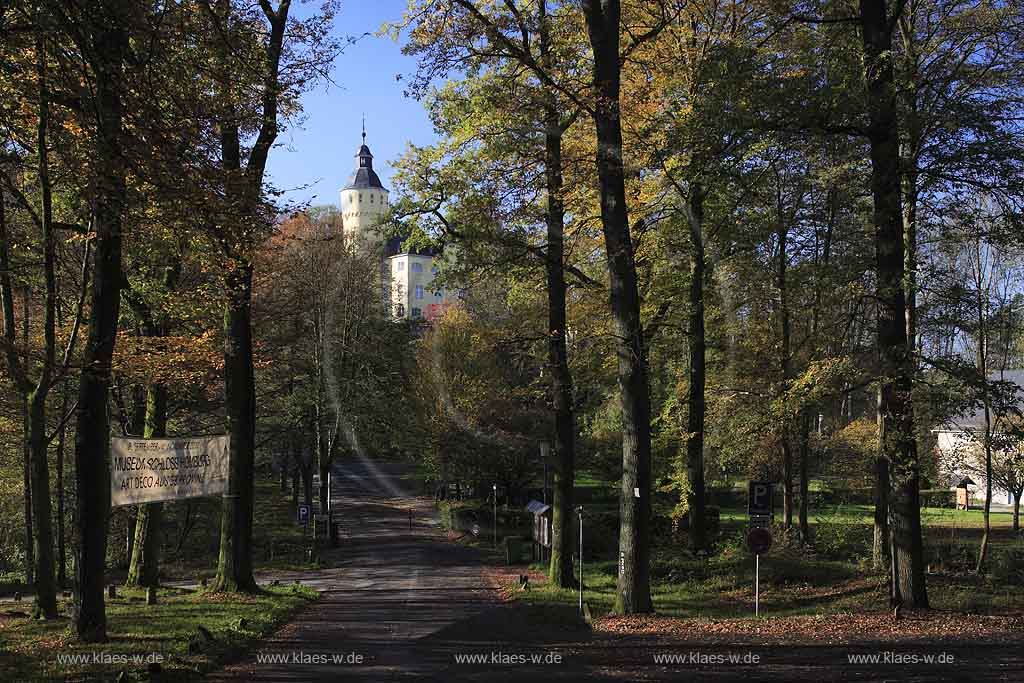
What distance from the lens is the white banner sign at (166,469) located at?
11.7 meters

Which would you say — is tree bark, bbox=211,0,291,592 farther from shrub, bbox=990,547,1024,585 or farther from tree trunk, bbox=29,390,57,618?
shrub, bbox=990,547,1024,585

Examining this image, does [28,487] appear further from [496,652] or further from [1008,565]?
[1008,565]

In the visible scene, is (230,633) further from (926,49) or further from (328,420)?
(328,420)

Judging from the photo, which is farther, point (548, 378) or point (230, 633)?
point (548, 378)

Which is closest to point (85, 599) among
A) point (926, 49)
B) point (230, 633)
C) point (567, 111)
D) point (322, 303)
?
point (230, 633)

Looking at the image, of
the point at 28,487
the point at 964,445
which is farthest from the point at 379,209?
the point at 964,445

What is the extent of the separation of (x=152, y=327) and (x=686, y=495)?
1427 centimetres

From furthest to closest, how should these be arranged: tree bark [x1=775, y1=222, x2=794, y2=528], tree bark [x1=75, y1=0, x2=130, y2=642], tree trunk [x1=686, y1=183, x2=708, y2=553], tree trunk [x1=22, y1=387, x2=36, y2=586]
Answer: tree bark [x1=775, y1=222, x2=794, y2=528]
tree trunk [x1=686, y1=183, x2=708, y2=553]
tree trunk [x1=22, y1=387, x2=36, y2=586]
tree bark [x1=75, y1=0, x2=130, y2=642]

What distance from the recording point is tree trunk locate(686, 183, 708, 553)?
18970 millimetres

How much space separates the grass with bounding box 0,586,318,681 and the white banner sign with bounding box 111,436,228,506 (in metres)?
1.86

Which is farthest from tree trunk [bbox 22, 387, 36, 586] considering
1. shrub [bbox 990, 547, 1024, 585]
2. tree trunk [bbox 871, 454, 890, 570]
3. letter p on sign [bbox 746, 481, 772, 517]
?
shrub [bbox 990, 547, 1024, 585]

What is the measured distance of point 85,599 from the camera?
35.0ft

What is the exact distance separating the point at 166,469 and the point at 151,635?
2.55 m

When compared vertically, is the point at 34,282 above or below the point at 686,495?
above
